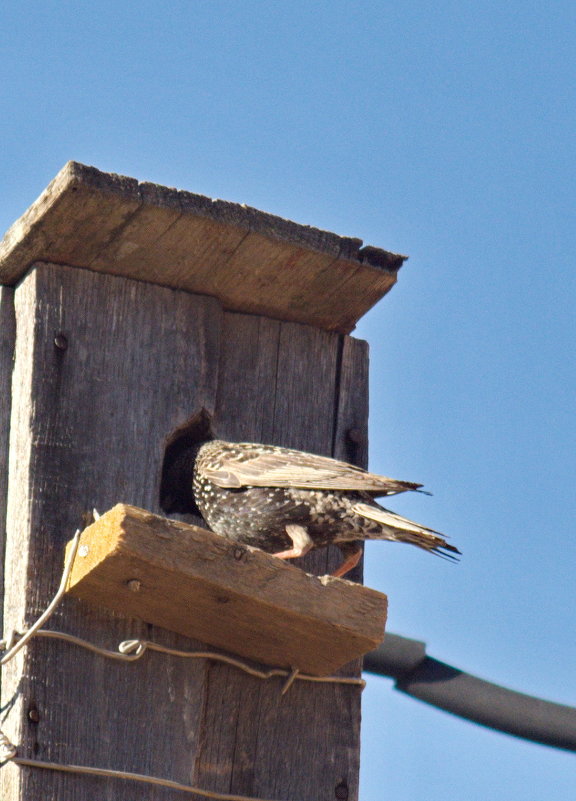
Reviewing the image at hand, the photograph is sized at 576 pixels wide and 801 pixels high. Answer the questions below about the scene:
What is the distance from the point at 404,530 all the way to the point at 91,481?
2.90 feet

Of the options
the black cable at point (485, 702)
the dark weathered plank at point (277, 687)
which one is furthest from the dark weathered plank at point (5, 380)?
the black cable at point (485, 702)

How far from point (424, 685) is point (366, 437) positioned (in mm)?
992

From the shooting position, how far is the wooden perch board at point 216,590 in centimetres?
351

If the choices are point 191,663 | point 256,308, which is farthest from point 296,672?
point 256,308

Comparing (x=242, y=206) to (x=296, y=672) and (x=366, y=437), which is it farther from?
(x=296, y=672)

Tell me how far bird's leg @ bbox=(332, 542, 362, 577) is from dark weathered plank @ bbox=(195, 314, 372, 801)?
105 mm

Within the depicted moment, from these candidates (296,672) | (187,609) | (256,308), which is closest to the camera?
(187,609)

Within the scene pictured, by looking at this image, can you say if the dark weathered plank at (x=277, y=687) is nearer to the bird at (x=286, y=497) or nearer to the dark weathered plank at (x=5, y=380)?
the bird at (x=286, y=497)

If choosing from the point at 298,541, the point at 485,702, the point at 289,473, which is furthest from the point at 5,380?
the point at 485,702

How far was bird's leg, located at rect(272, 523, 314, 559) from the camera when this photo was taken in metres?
4.14

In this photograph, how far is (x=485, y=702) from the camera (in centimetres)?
388

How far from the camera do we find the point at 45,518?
3.93 metres

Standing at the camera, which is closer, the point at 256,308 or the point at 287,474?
the point at 287,474

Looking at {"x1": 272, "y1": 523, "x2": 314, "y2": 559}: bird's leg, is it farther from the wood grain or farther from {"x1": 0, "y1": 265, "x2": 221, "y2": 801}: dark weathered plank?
{"x1": 0, "y1": 265, "x2": 221, "y2": 801}: dark weathered plank
